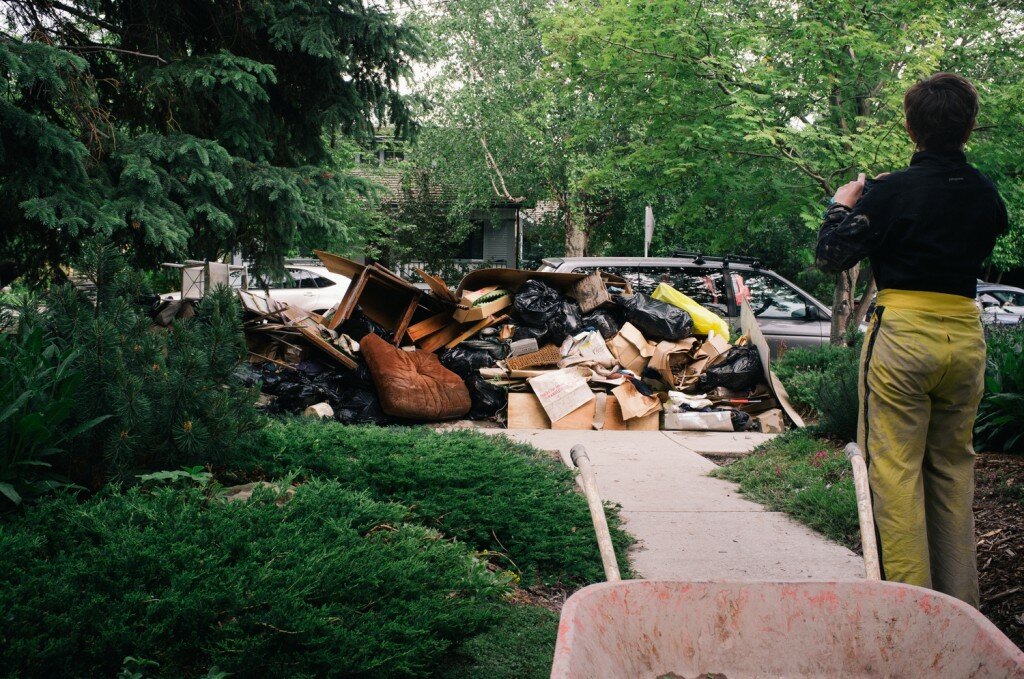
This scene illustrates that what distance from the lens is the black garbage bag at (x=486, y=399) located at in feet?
30.6

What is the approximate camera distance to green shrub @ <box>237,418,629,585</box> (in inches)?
172

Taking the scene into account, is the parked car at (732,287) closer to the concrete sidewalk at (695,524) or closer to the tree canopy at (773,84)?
the tree canopy at (773,84)

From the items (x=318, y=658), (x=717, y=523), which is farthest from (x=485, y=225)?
(x=318, y=658)

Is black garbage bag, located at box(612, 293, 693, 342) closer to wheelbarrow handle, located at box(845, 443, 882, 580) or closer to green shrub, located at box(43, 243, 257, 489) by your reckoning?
green shrub, located at box(43, 243, 257, 489)

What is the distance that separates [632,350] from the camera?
32.9 feet

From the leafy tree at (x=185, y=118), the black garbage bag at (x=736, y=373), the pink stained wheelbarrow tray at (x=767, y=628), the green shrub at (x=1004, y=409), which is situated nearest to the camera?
the pink stained wheelbarrow tray at (x=767, y=628)

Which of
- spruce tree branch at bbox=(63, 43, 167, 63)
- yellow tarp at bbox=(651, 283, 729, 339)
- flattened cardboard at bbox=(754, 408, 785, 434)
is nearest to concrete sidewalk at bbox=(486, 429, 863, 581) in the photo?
flattened cardboard at bbox=(754, 408, 785, 434)

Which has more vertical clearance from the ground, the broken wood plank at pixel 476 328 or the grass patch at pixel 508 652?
the broken wood plank at pixel 476 328

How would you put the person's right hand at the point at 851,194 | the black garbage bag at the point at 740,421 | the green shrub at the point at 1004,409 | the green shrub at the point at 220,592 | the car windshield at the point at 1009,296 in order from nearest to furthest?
the green shrub at the point at 220,592 → the person's right hand at the point at 851,194 → the green shrub at the point at 1004,409 → the black garbage bag at the point at 740,421 → the car windshield at the point at 1009,296

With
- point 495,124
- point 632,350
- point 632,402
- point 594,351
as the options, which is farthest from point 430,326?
point 495,124

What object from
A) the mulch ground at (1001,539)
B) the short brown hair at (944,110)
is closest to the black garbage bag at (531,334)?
the mulch ground at (1001,539)

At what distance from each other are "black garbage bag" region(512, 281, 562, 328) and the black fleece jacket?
680 centimetres

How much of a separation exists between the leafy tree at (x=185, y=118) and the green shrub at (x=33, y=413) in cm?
363

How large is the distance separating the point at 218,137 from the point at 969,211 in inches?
302
